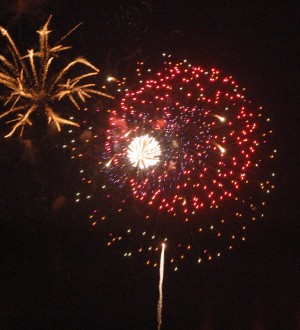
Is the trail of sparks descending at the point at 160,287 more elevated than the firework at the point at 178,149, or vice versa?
the firework at the point at 178,149

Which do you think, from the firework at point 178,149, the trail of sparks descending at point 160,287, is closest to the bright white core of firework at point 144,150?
the firework at point 178,149

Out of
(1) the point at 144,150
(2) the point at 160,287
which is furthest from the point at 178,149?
(2) the point at 160,287

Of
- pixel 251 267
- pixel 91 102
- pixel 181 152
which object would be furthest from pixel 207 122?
pixel 251 267

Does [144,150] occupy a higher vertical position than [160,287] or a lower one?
higher

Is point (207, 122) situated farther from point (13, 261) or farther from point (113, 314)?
point (13, 261)

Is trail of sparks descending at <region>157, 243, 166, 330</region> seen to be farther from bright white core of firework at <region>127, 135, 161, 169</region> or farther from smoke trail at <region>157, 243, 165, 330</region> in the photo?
bright white core of firework at <region>127, 135, 161, 169</region>

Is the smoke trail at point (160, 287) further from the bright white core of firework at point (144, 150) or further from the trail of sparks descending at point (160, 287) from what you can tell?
the bright white core of firework at point (144, 150)

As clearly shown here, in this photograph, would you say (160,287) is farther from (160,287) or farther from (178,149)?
(178,149)

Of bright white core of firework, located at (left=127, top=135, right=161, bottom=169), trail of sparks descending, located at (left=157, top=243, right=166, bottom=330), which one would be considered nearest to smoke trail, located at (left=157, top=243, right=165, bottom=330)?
trail of sparks descending, located at (left=157, top=243, right=166, bottom=330)
